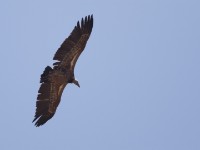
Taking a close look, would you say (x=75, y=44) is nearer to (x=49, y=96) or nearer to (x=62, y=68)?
(x=62, y=68)

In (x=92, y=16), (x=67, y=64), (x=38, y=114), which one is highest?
(x=92, y=16)

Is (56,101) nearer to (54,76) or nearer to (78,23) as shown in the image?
(54,76)

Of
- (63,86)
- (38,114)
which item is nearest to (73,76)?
(63,86)

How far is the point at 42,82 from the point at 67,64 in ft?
4.33

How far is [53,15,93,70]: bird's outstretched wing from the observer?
25516 millimetres

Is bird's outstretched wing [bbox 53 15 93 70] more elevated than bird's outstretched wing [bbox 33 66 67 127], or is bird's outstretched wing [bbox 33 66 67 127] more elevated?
bird's outstretched wing [bbox 53 15 93 70]

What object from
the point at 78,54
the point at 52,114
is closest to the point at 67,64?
the point at 78,54

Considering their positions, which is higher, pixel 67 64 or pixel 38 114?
pixel 67 64

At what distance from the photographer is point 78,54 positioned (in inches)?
1016

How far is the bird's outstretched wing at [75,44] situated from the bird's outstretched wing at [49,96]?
57cm

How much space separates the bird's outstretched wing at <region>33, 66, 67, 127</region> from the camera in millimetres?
25656

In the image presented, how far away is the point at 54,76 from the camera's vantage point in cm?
2558

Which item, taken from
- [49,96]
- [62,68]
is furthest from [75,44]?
[49,96]

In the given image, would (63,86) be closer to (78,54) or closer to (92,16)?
(78,54)
